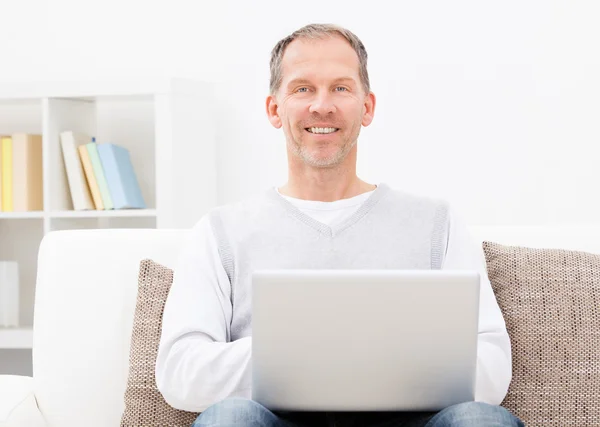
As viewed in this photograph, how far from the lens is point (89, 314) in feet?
6.72

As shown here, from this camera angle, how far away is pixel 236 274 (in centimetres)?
191

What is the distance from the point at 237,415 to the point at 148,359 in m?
0.43

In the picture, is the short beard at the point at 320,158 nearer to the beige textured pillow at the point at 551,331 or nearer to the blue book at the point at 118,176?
the beige textured pillow at the point at 551,331

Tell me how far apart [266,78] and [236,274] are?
6.76ft

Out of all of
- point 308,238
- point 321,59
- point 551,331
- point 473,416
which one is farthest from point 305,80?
point 473,416

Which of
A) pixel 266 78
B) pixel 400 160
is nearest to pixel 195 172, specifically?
pixel 266 78

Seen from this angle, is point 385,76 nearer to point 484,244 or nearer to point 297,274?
point 484,244

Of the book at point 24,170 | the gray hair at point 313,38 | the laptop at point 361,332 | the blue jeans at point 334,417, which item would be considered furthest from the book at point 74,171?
the laptop at point 361,332

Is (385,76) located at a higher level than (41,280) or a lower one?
higher

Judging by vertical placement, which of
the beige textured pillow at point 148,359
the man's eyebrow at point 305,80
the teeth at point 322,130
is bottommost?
the beige textured pillow at point 148,359

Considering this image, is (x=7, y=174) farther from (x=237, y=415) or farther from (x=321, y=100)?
(x=237, y=415)

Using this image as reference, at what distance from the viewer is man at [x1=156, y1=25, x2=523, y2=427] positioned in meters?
1.73

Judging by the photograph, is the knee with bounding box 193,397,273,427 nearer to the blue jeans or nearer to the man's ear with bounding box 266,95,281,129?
the blue jeans

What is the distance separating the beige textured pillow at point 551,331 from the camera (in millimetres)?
1837
